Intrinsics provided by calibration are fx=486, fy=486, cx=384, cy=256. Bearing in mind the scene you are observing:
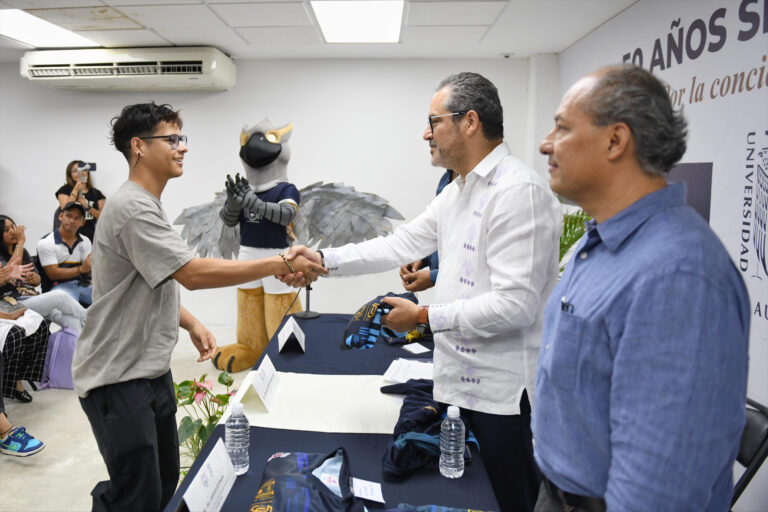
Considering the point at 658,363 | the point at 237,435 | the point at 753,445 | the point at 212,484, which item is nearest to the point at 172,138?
the point at 237,435

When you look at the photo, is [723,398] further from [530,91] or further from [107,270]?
[530,91]

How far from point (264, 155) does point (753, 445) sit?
3.12 m

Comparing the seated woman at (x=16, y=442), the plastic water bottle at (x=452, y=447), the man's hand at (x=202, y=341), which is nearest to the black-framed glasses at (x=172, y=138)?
the man's hand at (x=202, y=341)

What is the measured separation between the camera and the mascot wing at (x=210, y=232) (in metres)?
3.98

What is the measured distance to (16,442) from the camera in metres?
2.71

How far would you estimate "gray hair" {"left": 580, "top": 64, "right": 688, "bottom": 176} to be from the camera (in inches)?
30.6

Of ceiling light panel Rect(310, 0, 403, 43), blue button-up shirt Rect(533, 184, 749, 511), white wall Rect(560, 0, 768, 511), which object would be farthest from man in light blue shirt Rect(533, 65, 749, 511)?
ceiling light panel Rect(310, 0, 403, 43)

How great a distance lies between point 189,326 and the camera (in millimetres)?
1960

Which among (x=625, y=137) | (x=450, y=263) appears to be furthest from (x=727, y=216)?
(x=625, y=137)

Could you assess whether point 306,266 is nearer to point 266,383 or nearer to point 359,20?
point 266,383

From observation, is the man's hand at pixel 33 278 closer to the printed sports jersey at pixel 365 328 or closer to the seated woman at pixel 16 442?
the seated woman at pixel 16 442

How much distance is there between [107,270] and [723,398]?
1.60 m

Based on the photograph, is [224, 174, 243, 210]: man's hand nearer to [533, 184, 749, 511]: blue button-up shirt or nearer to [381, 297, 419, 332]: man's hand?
[381, 297, 419, 332]: man's hand

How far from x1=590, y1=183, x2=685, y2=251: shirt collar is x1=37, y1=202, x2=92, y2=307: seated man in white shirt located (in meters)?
4.09
